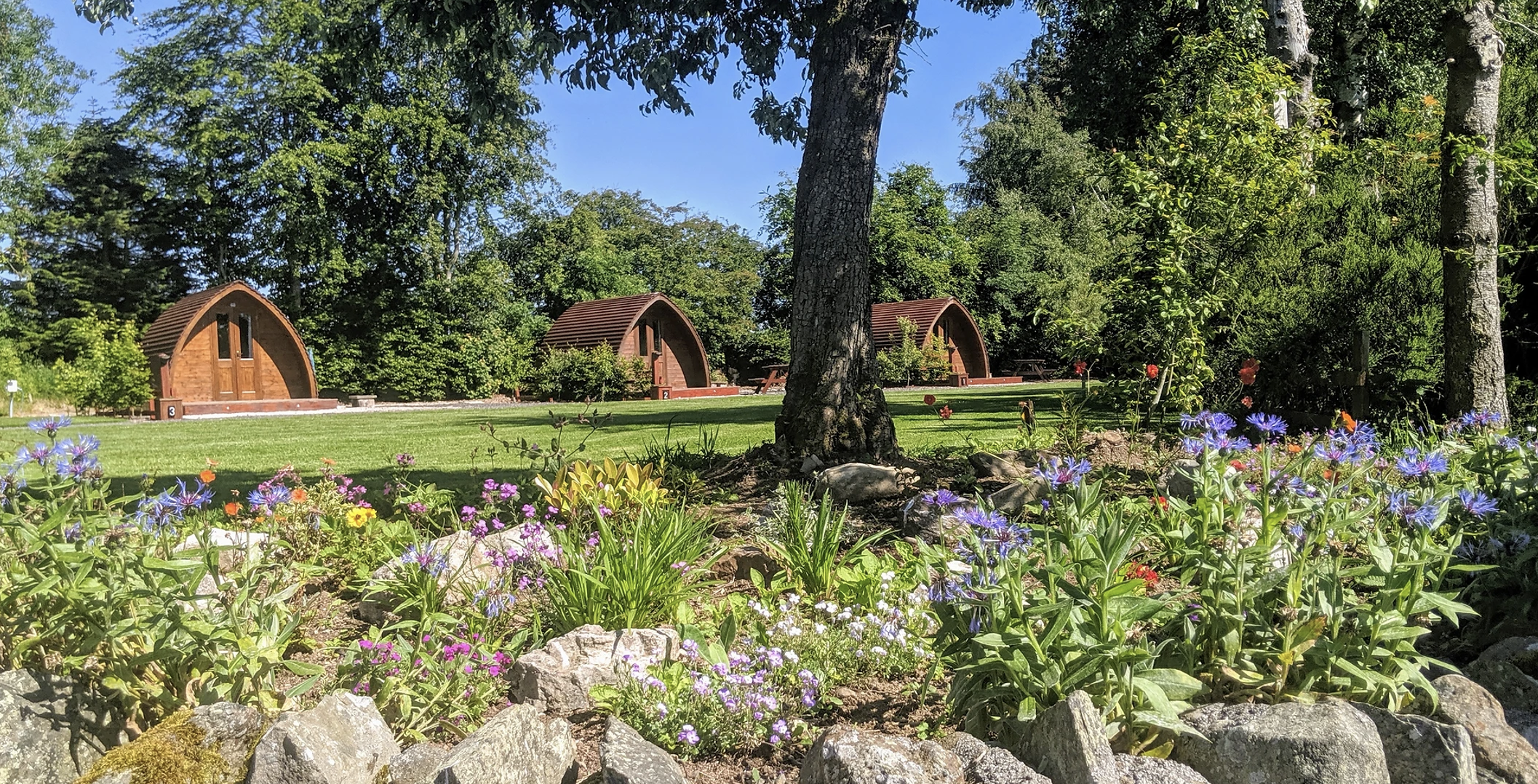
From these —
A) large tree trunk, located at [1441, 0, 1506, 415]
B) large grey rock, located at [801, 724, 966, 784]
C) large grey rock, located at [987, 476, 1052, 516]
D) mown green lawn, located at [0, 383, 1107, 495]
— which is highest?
large tree trunk, located at [1441, 0, 1506, 415]

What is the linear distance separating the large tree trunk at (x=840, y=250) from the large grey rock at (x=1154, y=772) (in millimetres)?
4000

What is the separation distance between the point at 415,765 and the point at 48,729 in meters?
1.00

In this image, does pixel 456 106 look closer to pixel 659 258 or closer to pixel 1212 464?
pixel 659 258

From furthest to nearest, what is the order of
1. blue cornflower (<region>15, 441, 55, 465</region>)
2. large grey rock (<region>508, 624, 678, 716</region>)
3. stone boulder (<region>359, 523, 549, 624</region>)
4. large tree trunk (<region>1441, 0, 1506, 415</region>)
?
large tree trunk (<region>1441, 0, 1506, 415</region>) → stone boulder (<region>359, 523, 549, 624</region>) → large grey rock (<region>508, 624, 678, 716</region>) → blue cornflower (<region>15, 441, 55, 465</region>)

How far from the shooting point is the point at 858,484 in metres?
5.31

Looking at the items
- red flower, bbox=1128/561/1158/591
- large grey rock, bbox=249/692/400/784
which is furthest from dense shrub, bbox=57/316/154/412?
red flower, bbox=1128/561/1158/591

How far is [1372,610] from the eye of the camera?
2.56 metres

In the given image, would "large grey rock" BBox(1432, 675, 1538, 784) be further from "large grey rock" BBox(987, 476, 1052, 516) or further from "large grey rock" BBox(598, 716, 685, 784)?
"large grey rock" BBox(987, 476, 1052, 516)

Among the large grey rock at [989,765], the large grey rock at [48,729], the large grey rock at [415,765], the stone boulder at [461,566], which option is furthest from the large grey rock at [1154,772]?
the large grey rock at [48,729]

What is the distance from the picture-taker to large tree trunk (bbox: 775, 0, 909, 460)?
20.8ft

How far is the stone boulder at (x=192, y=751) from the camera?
2.38 m

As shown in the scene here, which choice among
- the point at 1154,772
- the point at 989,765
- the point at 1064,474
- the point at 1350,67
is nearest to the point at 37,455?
the point at 989,765

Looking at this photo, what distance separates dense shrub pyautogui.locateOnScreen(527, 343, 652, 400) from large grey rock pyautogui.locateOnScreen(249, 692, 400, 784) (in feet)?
84.0

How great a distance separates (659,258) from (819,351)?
37.1 meters
